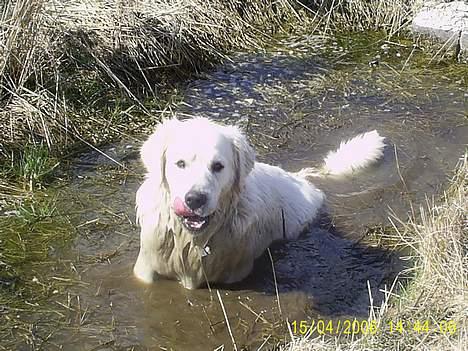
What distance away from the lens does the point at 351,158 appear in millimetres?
5465

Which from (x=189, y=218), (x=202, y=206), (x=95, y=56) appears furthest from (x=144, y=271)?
(x=95, y=56)

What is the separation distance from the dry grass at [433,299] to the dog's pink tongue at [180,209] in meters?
0.86

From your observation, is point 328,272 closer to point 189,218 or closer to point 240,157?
point 240,157

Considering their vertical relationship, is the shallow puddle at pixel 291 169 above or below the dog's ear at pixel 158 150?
below

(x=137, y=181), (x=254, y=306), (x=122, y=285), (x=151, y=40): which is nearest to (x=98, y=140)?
(x=137, y=181)

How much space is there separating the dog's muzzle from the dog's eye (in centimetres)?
26

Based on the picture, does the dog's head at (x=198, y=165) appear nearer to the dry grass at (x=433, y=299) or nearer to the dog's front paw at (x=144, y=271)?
the dog's front paw at (x=144, y=271)

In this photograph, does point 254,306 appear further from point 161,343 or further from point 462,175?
point 462,175

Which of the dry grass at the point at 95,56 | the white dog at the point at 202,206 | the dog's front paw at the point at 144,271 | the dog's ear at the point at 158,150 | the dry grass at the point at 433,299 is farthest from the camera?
the dry grass at the point at 95,56

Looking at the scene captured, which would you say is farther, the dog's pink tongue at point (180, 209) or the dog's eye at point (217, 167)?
the dog's eye at point (217, 167)

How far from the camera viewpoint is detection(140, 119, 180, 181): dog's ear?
4108 mm

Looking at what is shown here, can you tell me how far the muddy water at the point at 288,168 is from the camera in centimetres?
415
